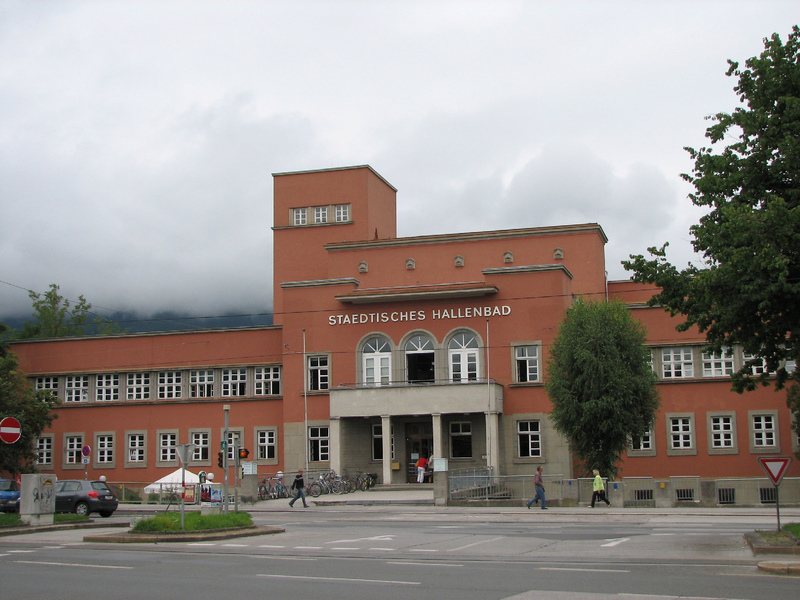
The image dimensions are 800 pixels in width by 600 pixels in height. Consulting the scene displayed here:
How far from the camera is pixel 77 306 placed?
8762 centimetres

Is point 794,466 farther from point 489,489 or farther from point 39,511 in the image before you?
point 39,511

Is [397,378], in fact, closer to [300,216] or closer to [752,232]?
[300,216]

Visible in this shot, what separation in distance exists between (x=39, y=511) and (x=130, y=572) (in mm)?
12418

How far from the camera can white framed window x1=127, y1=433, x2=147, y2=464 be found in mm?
49938

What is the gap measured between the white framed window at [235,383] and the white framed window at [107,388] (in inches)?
255

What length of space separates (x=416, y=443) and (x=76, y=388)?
66.1 ft

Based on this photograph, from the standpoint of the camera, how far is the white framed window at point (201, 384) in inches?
1962

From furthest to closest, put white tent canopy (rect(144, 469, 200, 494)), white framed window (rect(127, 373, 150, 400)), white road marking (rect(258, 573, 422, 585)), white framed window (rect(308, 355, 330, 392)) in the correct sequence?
white framed window (rect(127, 373, 150, 400)) → white framed window (rect(308, 355, 330, 392)) → white tent canopy (rect(144, 469, 200, 494)) → white road marking (rect(258, 573, 422, 585))

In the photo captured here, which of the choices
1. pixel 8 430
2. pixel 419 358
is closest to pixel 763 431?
pixel 419 358

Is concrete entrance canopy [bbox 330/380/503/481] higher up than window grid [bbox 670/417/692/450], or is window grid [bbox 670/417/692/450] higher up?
concrete entrance canopy [bbox 330/380/503/481]

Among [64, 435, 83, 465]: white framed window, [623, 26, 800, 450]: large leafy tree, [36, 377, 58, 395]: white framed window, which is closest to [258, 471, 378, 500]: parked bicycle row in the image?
[64, 435, 83, 465]: white framed window

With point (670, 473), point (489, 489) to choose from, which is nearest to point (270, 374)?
point (489, 489)

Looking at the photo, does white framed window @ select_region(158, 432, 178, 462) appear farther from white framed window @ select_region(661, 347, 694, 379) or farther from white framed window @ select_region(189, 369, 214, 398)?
white framed window @ select_region(661, 347, 694, 379)

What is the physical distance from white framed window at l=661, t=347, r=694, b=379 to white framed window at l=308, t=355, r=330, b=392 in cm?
1656
